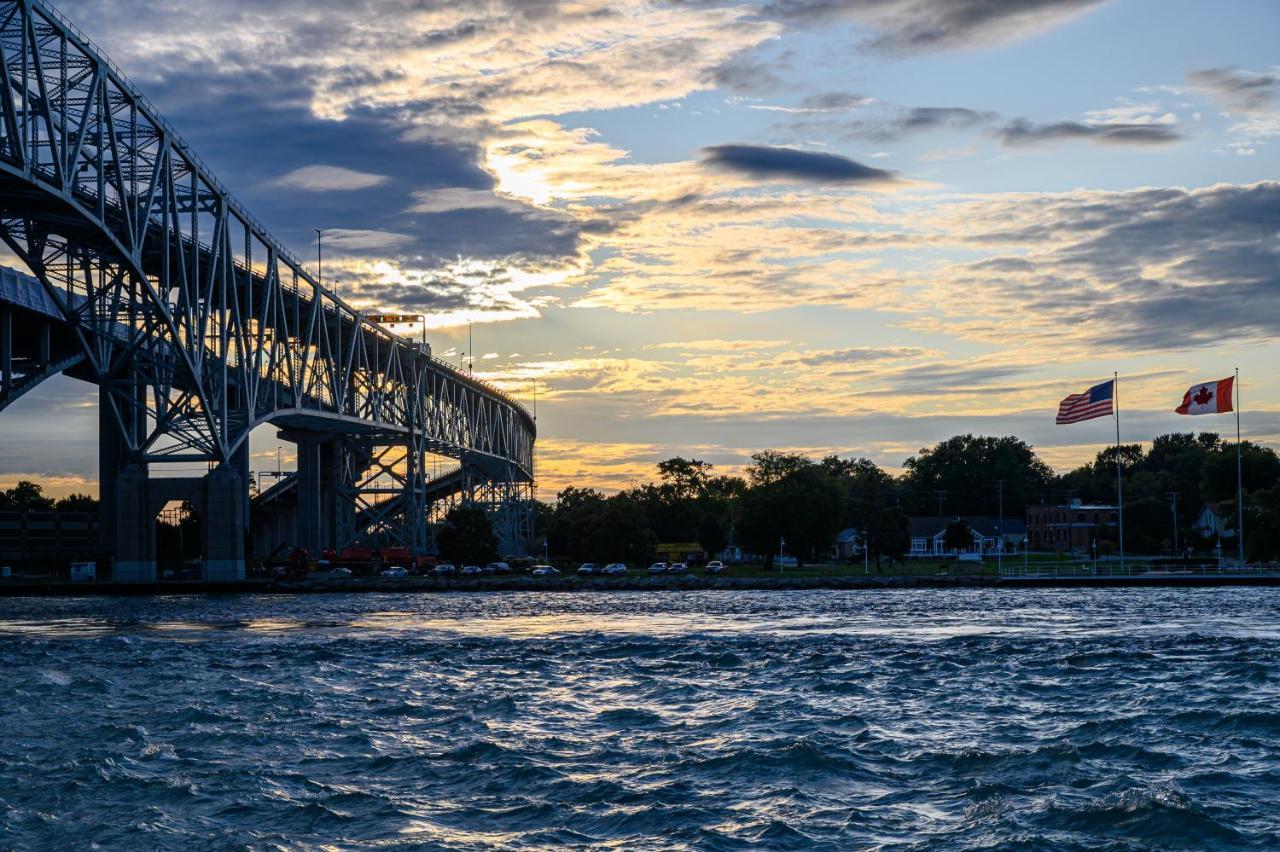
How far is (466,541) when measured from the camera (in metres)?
136

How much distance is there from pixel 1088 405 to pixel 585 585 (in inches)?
1537

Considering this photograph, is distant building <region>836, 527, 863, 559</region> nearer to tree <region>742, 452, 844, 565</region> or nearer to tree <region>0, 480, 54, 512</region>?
tree <region>742, 452, 844, 565</region>

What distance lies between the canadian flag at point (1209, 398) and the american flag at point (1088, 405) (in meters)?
4.85

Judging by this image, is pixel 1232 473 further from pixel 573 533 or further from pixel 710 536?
pixel 573 533

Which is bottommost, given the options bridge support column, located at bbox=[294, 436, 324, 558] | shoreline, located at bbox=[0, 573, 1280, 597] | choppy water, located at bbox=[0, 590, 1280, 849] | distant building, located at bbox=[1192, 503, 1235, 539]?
shoreline, located at bbox=[0, 573, 1280, 597]

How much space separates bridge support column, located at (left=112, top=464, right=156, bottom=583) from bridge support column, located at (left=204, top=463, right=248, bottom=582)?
377 centimetres

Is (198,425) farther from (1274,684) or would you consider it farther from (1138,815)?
(1138,815)

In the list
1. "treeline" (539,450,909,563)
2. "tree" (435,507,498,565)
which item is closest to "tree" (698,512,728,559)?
"treeline" (539,450,909,563)

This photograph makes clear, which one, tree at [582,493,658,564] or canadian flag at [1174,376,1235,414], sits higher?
canadian flag at [1174,376,1235,414]

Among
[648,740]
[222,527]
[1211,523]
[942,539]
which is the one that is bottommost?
[942,539]

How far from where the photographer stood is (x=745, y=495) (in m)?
137

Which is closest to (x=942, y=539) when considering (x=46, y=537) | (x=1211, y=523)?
(x=1211, y=523)

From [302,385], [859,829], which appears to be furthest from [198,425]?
[859,829]

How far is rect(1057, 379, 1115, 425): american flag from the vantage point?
291 ft
